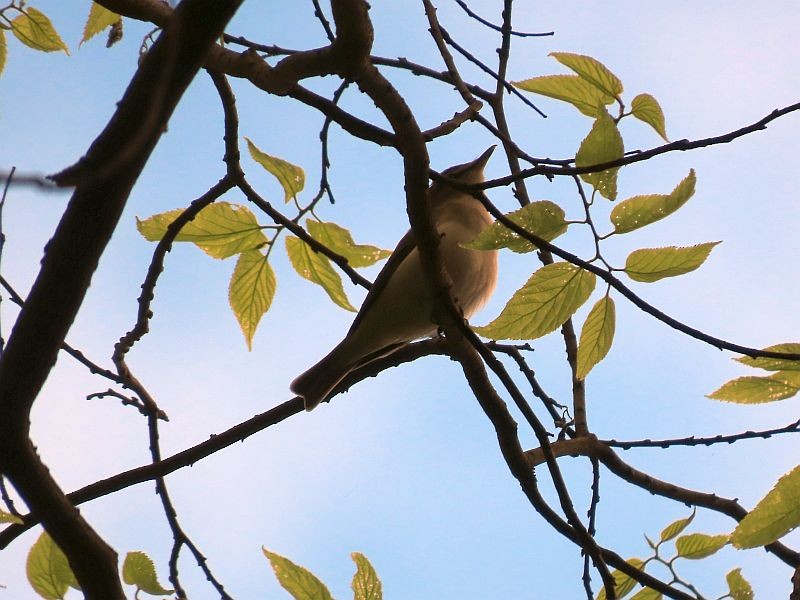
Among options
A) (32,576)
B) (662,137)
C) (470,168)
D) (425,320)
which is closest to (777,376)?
(662,137)

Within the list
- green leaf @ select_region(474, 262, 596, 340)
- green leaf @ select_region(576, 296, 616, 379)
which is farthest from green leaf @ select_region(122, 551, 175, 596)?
green leaf @ select_region(576, 296, 616, 379)

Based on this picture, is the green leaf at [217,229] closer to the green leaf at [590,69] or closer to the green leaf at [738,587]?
the green leaf at [590,69]

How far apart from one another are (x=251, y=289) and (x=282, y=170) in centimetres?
49

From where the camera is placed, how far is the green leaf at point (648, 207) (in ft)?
7.27

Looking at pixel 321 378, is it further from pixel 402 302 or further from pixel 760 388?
pixel 760 388

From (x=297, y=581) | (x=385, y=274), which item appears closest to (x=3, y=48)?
(x=385, y=274)

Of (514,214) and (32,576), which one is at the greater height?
(514,214)

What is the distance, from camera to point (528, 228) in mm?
2309

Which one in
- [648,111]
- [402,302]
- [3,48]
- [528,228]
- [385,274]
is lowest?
[528,228]

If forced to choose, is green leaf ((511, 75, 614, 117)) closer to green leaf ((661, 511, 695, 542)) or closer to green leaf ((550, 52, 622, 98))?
green leaf ((550, 52, 622, 98))

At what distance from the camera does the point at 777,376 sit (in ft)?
7.70

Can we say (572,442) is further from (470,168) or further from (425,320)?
(470,168)

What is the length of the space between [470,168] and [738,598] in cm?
266

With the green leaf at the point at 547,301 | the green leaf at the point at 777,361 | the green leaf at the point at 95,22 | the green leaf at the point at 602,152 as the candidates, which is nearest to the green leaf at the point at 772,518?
the green leaf at the point at 777,361
